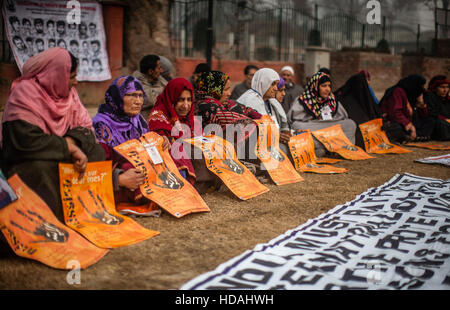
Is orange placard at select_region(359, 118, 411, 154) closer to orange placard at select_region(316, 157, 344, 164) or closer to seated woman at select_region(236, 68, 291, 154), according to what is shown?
orange placard at select_region(316, 157, 344, 164)

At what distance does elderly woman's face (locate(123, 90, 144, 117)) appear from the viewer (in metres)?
3.61

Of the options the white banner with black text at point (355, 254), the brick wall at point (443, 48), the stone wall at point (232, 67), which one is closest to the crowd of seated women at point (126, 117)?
the white banner with black text at point (355, 254)

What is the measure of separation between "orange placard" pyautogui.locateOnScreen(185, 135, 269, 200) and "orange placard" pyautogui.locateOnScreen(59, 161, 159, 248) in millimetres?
1103

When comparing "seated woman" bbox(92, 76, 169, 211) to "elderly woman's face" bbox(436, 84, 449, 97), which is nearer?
"seated woman" bbox(92, 76, 169, 211)

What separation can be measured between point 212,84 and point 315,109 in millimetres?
2111

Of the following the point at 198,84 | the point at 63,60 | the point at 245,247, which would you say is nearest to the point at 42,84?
the point at 63,60

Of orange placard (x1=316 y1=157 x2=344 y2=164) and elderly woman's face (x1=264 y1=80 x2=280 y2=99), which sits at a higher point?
elderly woman's face (x1=264 y1=80 x2=280 y2=99)

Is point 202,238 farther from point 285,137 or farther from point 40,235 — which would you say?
point 285,137

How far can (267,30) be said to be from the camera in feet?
51.8

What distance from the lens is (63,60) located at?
2.91 metres

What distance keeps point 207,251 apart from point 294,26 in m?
14.4

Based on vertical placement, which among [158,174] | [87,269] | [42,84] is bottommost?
[87,269]

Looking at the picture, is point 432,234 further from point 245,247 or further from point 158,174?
point 158,174

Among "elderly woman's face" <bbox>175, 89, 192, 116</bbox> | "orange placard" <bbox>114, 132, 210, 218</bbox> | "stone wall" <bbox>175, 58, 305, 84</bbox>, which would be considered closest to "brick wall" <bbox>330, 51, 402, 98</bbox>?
"stone wall" <bbox>175, 58, 305, 84</bbox>
